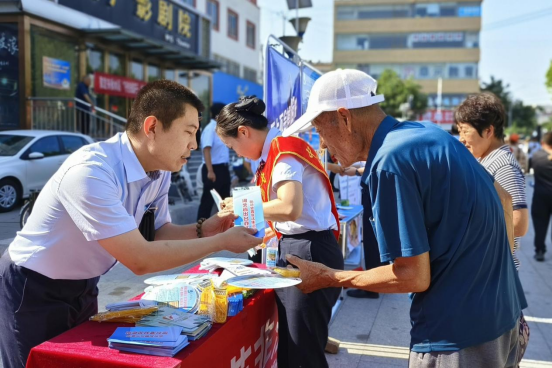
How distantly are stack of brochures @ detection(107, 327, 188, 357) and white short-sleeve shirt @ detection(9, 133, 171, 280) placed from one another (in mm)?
315

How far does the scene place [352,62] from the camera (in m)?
53.5

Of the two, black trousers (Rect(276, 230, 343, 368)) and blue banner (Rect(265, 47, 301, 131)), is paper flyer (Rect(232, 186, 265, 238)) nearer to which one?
black trousers (Rect(276, 230, 343, 368))

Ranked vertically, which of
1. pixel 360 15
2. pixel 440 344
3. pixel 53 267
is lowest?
pixel 440 344

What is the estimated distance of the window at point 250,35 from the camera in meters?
27.1

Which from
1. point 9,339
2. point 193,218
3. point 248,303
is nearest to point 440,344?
point 248,303

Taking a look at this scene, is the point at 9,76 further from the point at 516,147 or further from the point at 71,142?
the point at 516,147

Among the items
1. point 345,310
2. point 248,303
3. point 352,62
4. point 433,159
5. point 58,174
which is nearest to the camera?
point 433,159

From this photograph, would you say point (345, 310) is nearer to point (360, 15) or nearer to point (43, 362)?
point (43, 362)

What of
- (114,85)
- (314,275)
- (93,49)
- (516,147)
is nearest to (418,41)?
(516,147)

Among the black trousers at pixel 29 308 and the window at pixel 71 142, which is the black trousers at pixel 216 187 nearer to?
the window at pixel 71 142

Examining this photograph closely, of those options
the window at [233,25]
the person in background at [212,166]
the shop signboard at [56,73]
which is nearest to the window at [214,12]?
the window at [233,25]

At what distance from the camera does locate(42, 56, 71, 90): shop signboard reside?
1212cm

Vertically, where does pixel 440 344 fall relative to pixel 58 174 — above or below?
below

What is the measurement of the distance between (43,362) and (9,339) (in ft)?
1.02
